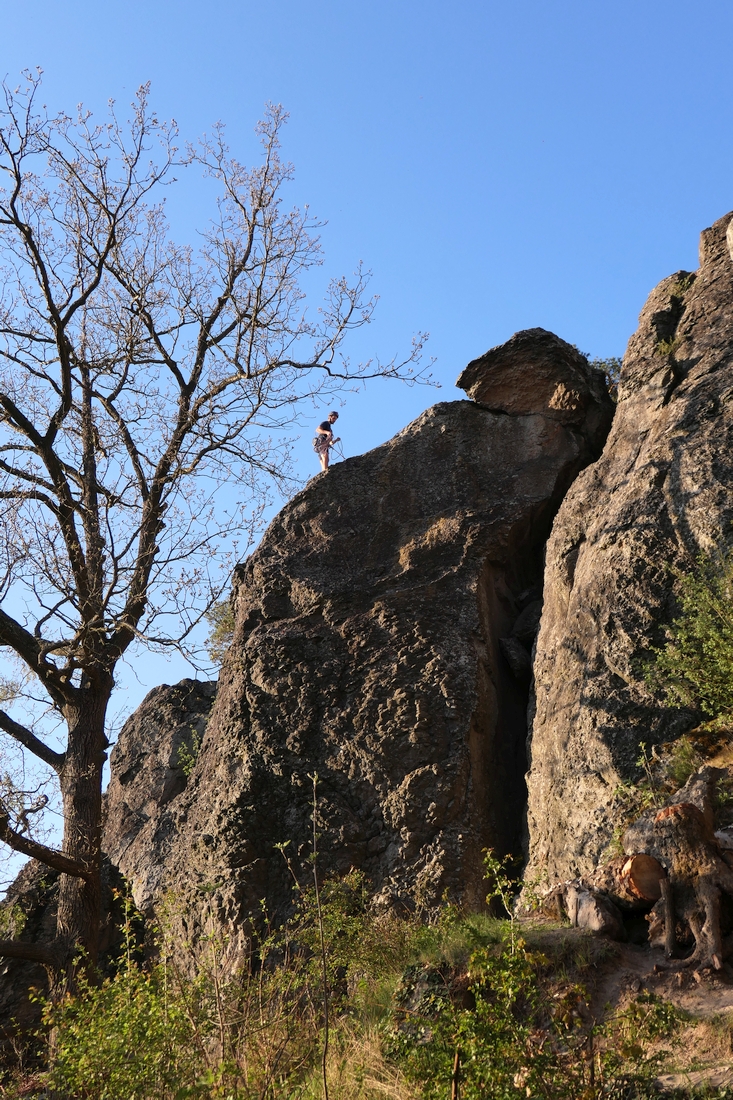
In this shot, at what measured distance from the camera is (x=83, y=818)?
9.97m

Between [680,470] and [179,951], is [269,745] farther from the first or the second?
[680,470]

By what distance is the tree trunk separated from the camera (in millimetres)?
9609

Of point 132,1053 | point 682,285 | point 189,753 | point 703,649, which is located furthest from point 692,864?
point 189,753

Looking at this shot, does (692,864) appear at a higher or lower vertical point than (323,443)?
lower

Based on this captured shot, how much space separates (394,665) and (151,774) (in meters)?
4.87

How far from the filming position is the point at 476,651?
973 centimetres

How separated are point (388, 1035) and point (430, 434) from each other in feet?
26.9

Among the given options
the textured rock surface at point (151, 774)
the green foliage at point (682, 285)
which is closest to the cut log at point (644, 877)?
the textured rock surface at point (151, 774)

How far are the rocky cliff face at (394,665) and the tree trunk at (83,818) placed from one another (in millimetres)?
837

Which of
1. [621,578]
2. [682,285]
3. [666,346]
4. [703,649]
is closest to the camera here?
[703,649]

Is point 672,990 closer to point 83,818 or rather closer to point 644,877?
point 644,877

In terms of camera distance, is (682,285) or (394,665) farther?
(682,285)

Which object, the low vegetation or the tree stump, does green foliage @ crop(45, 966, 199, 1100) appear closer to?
A: the low vegetation

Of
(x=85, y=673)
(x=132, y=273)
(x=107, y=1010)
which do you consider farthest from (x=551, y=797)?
(x=132, y=273)
